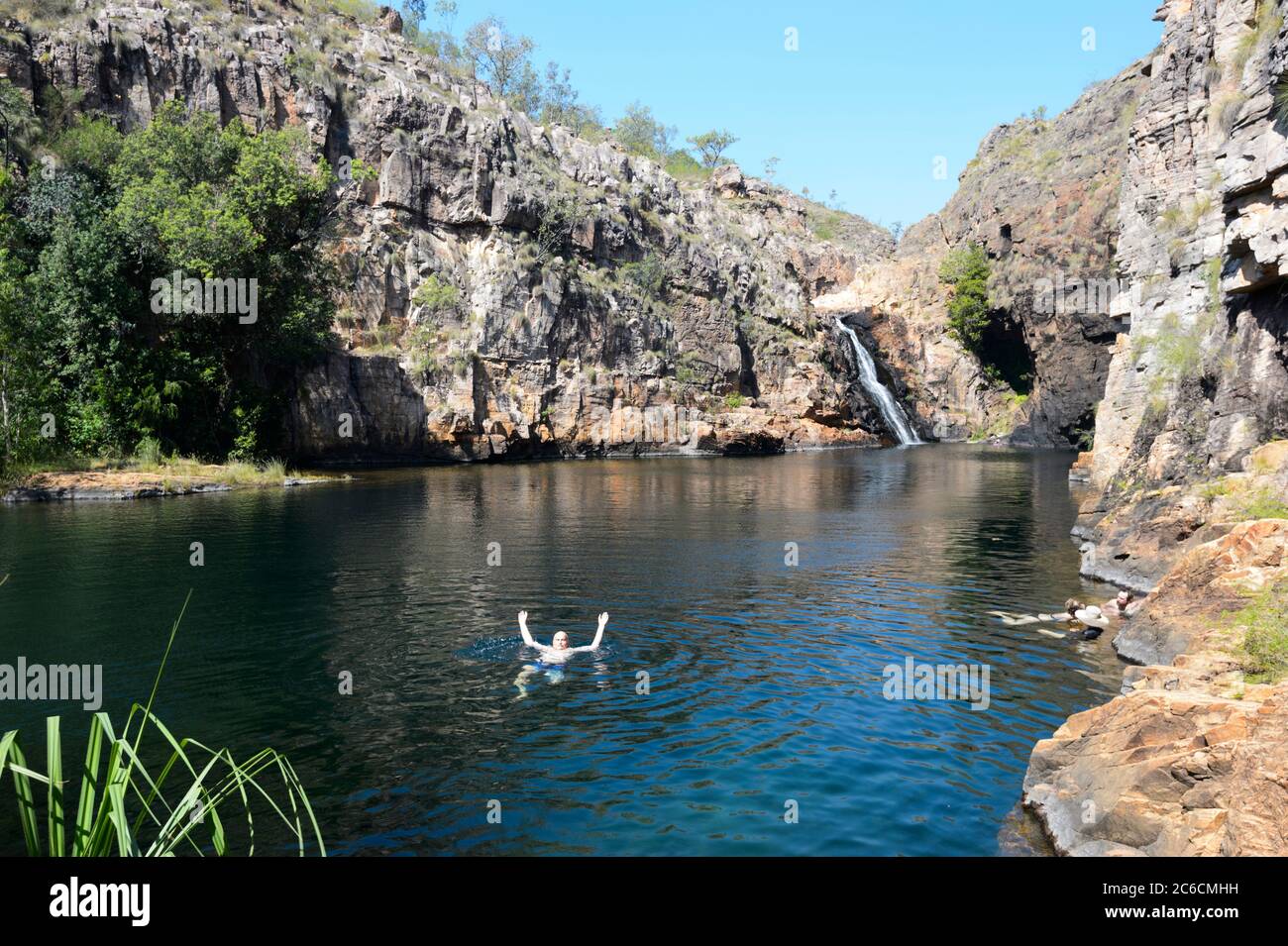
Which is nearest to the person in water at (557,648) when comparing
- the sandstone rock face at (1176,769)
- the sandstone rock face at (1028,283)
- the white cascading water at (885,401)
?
the sandstone rock face at (1176,769)

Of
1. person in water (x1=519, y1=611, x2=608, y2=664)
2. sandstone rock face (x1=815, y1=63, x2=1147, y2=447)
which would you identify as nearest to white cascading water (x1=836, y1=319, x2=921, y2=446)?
sandstone rock face (x1=815, y1=63, x2=1147, y2=447)

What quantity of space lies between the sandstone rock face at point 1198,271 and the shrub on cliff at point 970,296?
198 feet

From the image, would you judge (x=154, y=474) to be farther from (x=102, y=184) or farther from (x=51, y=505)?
(x=102, y=184)

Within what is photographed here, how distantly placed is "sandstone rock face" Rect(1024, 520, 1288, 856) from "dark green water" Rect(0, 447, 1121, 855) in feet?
3.04

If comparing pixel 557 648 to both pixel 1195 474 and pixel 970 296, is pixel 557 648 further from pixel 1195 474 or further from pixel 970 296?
pixel 970 296

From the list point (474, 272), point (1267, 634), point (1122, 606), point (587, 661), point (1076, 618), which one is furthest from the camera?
point (474, 272)

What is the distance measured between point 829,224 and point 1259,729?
582 ft

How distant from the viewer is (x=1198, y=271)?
31.4 meters

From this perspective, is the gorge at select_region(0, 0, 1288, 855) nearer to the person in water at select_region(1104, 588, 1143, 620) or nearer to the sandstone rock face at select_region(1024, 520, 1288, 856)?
the sandstone rock face at select_region(1024, 520, 1288, 856)

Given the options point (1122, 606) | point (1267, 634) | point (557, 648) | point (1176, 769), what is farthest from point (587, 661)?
point (1122, 606)

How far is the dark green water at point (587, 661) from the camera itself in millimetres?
11625

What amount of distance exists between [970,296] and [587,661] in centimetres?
9644

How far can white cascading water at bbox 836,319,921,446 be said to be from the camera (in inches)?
4171

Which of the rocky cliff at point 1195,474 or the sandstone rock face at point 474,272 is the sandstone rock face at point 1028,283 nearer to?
the sandstone rock face at point 474,272
